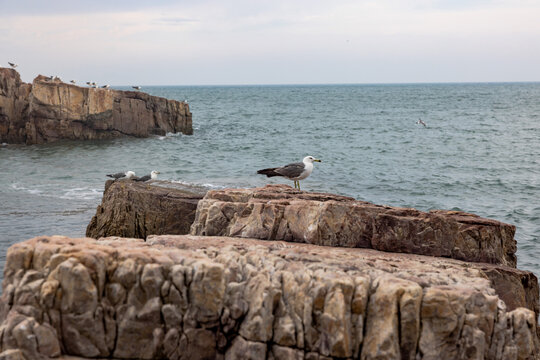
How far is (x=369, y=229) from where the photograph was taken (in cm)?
888

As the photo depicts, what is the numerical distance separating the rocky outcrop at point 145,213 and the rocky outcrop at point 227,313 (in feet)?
18.7

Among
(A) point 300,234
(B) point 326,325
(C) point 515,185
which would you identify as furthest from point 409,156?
(B) point 326,325

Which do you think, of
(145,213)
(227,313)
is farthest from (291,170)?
(227,313)

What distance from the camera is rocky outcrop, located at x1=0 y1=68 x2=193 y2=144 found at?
1399 inches

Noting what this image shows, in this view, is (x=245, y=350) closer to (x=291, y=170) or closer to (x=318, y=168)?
(x=291, y=170)

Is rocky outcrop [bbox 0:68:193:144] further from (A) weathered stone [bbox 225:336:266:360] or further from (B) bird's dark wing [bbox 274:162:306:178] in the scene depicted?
(A) weathered stone [bbox 225:336:266:360]

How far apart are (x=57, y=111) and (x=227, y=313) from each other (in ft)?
107

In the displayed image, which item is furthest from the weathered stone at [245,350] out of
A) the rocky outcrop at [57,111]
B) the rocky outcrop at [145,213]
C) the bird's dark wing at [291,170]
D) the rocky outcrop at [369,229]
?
the rocky outcrop at [57,111]

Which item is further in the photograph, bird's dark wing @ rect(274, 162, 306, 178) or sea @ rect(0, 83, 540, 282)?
sea @ rect(0, 83, 540, 282)

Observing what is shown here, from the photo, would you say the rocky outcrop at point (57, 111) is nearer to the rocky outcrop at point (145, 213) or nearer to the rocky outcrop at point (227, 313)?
the rocky outcrop at point (145, 213)

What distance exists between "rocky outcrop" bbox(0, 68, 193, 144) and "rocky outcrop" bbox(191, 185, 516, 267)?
29.2 metres

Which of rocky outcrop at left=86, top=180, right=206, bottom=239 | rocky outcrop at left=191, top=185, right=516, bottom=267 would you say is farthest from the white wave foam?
rocky outcrop at left=191, top=185, right=516, bottom=267

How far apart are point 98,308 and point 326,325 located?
243cm

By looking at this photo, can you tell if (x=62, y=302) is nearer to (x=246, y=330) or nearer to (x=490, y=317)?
(x=246, y=330)
